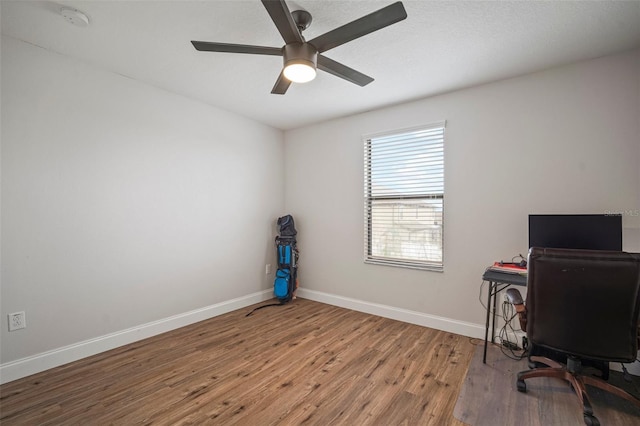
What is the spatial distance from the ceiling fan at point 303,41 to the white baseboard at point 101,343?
8.62 feet

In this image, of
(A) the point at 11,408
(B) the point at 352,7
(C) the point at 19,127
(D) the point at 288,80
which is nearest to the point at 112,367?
(A) the point at 11,408

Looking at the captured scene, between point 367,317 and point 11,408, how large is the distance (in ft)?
10.0

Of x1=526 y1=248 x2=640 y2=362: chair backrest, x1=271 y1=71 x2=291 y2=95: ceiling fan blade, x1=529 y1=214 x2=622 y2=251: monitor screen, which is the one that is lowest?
x1=526 y1=248 x2=640 y2=362: chair backrest

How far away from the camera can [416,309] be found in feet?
10.8

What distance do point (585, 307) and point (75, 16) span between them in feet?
12.3

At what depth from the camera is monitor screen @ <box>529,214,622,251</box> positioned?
7.00 feet

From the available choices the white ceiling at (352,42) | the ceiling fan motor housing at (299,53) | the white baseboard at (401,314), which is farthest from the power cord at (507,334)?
the ceiling fan motor housing at (299,53)

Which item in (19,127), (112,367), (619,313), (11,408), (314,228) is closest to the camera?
(619,313)

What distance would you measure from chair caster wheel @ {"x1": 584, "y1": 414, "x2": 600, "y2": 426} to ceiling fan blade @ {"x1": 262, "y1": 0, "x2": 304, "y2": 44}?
2840 millimetres

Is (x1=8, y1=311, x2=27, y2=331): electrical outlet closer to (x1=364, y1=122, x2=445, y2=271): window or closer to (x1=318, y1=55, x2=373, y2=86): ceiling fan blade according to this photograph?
(x1=318, y1=55, x2=373, y2=86): ceiling fan blade

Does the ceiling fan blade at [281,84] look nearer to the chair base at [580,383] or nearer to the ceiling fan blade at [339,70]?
the ceiling fan blade at [339,70]

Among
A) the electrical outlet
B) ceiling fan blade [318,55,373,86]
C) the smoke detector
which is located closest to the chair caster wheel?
ceiling fan blade [318,55,373,86]

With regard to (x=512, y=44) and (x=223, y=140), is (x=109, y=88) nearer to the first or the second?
(x=223, y=140)

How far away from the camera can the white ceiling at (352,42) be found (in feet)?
6.06
